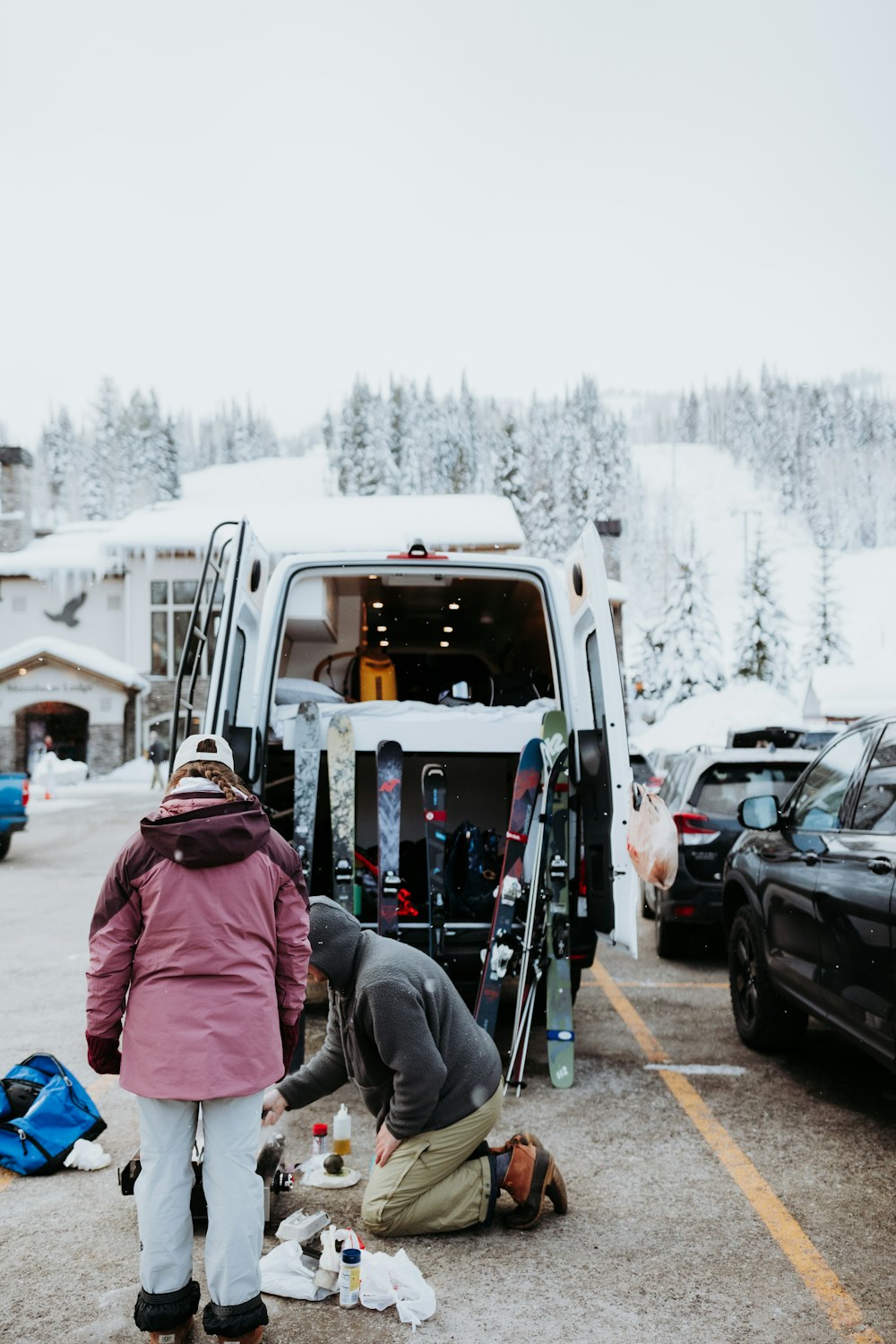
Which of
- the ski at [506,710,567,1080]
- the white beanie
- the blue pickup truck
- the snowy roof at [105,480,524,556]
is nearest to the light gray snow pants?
the white beanie

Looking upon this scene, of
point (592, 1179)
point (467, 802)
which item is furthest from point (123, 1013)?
point (467, 802)

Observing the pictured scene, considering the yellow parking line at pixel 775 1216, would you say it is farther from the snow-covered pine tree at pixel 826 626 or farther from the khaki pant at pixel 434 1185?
the snow-covered pine tree at pixel 826 626

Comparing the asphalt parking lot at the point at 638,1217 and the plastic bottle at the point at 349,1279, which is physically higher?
the plastic bottle at the point at 349,1279

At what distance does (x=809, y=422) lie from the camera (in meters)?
138

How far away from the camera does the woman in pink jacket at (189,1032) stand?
9.10 feet

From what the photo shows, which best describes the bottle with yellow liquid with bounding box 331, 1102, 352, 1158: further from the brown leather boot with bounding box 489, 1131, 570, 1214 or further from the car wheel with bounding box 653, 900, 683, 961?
the car wheel with bounding box 653, 900, 683, 961

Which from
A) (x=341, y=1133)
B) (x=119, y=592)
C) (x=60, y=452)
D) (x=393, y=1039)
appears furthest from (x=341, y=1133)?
(x=60, y=452)

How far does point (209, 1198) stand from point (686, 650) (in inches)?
2091

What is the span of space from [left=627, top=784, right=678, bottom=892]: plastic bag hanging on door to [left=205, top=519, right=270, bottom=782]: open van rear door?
1870mm

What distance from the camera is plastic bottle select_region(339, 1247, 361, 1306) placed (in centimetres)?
317

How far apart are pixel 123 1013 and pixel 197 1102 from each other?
305mm

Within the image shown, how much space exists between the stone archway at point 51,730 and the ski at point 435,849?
33815 mm

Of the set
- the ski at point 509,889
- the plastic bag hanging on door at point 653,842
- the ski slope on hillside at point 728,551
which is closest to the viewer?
the plastic bag hanging on door at point 653,842

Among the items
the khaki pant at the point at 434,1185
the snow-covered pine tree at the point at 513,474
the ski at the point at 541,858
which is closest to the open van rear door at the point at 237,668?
the ski at the point at 541,858
